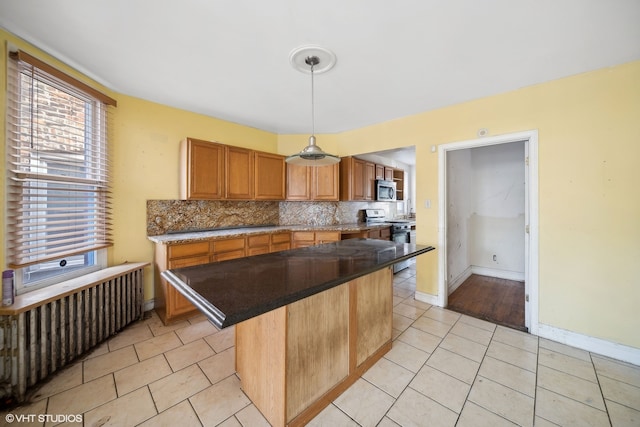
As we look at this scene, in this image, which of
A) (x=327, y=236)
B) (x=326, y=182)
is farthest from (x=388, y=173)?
(x=327, y=236)

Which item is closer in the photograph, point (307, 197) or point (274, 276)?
point (274, 276)

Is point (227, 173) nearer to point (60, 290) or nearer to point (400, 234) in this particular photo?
point (60, 290)

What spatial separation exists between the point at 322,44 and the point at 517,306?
375 cm

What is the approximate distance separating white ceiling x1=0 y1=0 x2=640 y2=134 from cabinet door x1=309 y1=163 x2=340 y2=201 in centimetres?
140

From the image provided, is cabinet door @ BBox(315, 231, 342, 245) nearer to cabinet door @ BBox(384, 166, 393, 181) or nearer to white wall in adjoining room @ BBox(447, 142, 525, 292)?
white wall in adjoining room @ BBox(447, 142, 525, 292)

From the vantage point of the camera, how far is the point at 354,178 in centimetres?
415

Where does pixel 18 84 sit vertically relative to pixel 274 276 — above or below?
above

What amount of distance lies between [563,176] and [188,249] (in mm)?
3980

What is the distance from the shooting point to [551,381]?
1772mm

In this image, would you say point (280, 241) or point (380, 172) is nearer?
point (280, 241)

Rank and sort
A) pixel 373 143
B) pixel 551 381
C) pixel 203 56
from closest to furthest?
pixel 551 381 < pixel 203 56 < pixel 373 143

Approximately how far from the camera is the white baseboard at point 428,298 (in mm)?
3074

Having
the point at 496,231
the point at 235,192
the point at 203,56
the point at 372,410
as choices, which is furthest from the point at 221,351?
the point at 496,231

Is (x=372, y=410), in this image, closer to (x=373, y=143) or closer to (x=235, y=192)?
(x=235, y=192)
